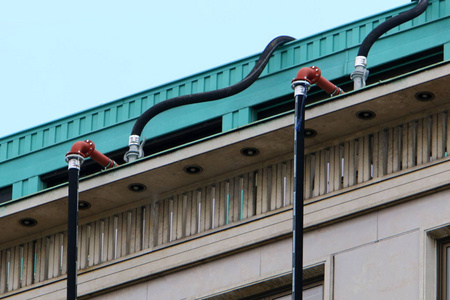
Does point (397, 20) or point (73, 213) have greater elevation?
point (397, 20)

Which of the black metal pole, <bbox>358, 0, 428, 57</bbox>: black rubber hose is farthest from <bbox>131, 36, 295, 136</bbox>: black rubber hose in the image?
the black metal pole

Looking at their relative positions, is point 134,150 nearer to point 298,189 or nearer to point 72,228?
point 72,228

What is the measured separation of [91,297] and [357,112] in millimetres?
5675

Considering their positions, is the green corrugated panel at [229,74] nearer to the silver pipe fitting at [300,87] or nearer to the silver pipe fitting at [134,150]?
the silver pipe fitting at [134,150]

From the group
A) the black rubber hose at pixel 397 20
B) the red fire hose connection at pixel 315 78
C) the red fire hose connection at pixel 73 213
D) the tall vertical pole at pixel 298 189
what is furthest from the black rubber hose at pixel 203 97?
the tall vertical pole at pixel 298 189

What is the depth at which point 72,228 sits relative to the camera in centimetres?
2853

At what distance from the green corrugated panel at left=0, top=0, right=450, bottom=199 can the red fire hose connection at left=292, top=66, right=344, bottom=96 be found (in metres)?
2.55

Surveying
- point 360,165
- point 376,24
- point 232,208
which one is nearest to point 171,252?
point 232,208

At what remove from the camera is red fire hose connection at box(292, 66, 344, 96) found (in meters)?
28.0

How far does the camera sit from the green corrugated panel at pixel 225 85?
3164cm

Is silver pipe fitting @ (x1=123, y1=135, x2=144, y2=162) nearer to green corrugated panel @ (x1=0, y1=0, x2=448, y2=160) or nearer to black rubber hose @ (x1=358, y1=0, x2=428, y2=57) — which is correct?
green corrugated panel @ (x1=0, y1=0, x2=448, y2=160)

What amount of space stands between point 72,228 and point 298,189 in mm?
4022

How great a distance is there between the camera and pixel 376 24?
106 feet

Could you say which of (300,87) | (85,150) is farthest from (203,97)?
(300,87)
